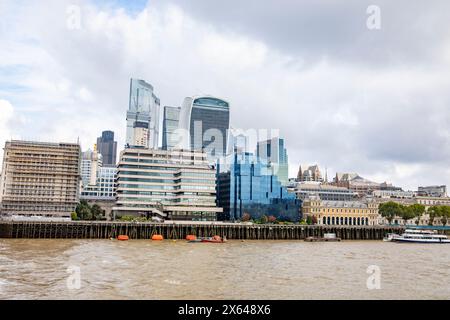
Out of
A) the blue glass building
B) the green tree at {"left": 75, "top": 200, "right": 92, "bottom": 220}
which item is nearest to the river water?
the green tree at {"left": 75, "top": 200, "right": 92, "bottom": 220}

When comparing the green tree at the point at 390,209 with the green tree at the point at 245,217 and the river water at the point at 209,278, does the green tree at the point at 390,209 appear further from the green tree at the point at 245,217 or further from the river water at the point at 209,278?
the river water at the point at 209,278

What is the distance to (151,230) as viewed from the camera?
112 metres

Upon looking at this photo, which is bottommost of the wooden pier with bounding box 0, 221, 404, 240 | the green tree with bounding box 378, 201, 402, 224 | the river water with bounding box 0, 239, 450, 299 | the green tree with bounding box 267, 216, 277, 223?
the river water with bounding box 0, 239, 450, 299

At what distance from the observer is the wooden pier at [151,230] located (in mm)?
103562

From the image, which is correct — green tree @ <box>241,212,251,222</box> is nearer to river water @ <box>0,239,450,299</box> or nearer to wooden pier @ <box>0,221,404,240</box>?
wooden pier @ <box>0,221,404,240</box>

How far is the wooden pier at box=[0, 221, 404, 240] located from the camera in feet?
340

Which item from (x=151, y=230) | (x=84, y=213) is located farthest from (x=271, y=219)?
(x=151, y=230)

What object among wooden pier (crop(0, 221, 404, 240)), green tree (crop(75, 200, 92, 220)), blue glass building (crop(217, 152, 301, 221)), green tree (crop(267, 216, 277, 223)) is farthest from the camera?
blue glass building (crop(217, 152, 301, 221))

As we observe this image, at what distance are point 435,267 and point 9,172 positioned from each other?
161 m

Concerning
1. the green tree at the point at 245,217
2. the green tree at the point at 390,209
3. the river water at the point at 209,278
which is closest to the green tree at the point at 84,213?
the green tree at the point at 245,217

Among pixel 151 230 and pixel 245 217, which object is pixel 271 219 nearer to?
pixel 245 217

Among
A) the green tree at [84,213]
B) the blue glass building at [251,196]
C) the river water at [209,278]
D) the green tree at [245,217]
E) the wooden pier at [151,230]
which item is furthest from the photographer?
the blue glass building at [251,196]
